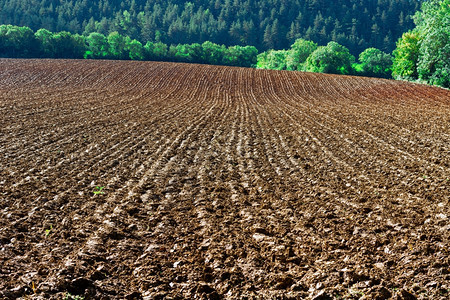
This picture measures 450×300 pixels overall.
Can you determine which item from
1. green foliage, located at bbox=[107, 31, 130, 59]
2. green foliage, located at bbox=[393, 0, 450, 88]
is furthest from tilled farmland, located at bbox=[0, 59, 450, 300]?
green foliage, located at bbox=[107, 31, 130, 59]

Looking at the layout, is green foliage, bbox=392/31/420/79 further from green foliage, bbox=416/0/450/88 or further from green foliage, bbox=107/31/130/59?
green foliage, bbox=107/31/130/59

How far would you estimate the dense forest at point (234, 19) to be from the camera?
421 ft

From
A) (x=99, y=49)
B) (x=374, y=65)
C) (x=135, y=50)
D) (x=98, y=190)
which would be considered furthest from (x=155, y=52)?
(x=98, y=190)

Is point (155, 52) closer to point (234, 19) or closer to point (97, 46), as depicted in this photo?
point (97, 46)

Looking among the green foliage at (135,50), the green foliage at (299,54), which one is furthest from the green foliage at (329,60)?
the green foliage at (135,50)

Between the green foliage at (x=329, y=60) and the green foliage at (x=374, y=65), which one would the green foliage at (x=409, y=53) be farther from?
the green foliage at (x=374, y=65)

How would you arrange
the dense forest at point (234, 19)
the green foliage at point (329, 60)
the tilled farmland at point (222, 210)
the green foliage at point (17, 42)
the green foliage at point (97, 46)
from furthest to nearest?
the dense forest at point (234, 19)
the green foliage at point (97, 46)
the green foliage at point (17, 42)
the green foliage at point (329, 60)
the tilled farmland at point (222, 210)

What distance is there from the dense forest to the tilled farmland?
12093cm

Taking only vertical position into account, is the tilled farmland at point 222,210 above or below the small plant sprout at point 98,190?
above

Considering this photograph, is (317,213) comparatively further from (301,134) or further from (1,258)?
(301,134)

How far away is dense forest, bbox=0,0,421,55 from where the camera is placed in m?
128

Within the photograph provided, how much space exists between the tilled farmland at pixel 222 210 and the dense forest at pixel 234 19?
12093 centimetres

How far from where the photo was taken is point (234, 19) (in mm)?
169750

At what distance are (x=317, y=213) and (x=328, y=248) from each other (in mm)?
1487
